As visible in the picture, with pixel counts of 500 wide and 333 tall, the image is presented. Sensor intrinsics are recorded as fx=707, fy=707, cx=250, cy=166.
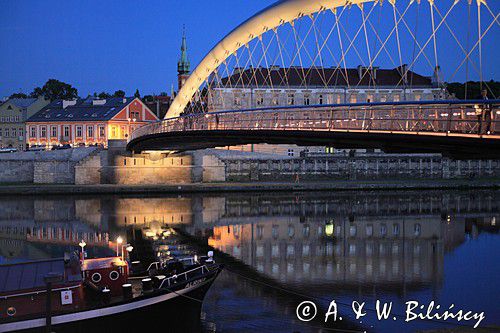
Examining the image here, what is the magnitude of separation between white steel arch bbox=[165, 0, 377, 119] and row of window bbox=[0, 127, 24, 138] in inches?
1722

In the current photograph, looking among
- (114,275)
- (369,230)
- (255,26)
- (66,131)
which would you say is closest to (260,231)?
(369,230)

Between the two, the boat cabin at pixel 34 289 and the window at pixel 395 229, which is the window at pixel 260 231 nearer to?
the window at pixel 395 229

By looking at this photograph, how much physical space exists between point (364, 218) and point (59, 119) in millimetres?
51159

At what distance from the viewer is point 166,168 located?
65.8 metres

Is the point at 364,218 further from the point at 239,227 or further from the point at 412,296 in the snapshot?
the point at 412,296

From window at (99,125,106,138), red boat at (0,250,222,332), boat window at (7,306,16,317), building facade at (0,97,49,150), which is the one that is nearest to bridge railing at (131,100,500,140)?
red boat at (0,250,222,332)

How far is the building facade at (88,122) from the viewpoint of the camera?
83.0 metres

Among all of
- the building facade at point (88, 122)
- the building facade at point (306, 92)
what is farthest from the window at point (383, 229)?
the building facade at point (88, 122)

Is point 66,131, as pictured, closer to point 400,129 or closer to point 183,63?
point 183,63

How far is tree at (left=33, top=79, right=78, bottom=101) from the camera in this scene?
122 m

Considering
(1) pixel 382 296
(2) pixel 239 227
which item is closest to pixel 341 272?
(1) pixel 382 296

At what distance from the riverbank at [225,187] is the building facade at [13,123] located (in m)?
26.9

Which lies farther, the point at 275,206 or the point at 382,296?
the point at 275,206

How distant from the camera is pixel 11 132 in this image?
90312 millimetres
